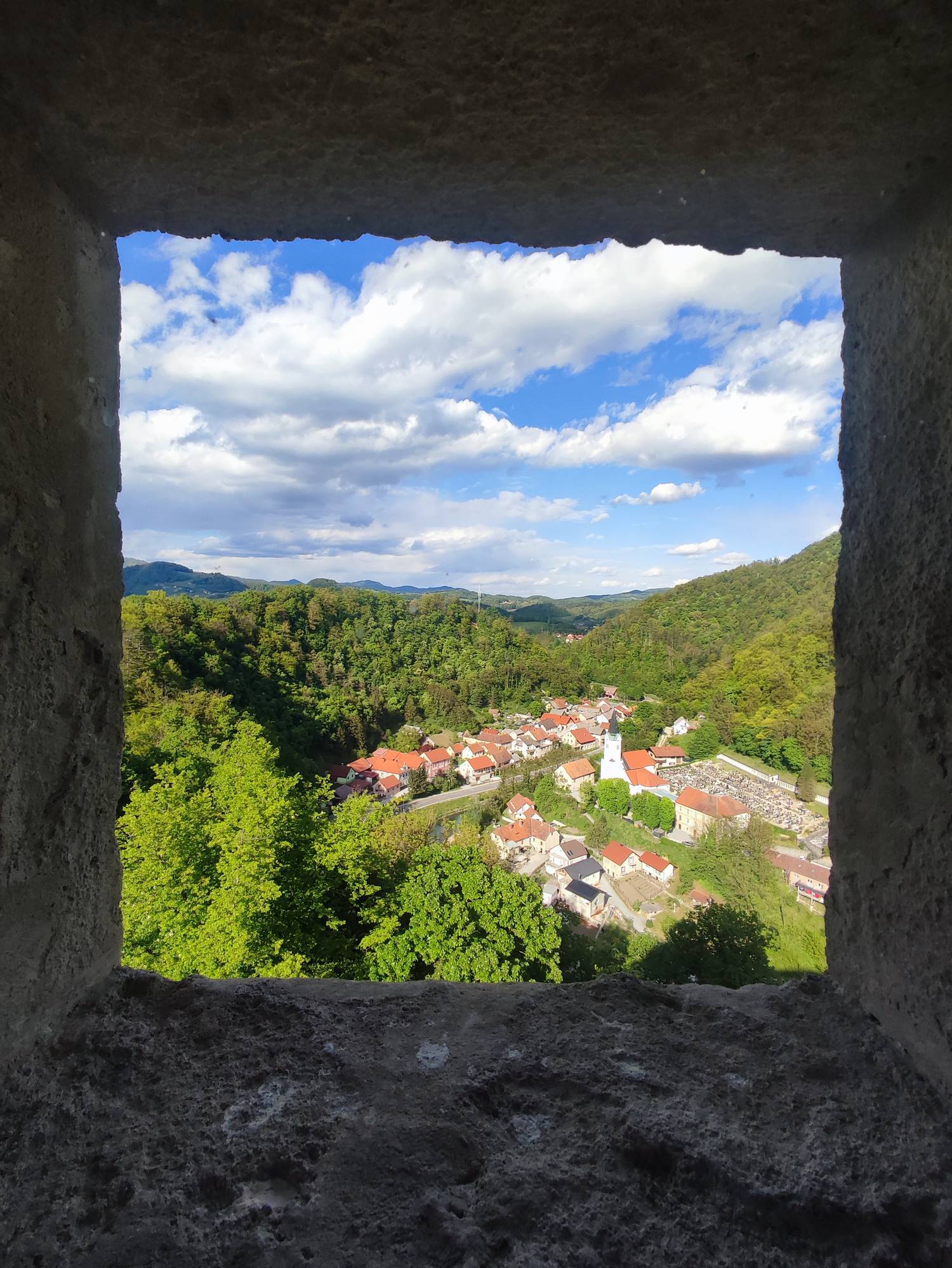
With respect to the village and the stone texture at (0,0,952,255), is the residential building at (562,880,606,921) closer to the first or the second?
the village

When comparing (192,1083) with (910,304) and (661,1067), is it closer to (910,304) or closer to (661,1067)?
(661,1067)

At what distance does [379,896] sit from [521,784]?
2502cm

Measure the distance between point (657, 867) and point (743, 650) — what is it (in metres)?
9.87

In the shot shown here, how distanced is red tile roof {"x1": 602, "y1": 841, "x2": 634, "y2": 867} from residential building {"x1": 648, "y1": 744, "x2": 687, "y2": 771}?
865 cm

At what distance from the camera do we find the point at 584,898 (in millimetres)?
19281

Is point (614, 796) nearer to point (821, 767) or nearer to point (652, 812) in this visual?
point (652, 812)

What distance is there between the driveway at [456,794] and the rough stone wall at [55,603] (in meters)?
29.8

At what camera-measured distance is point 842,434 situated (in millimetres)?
1349

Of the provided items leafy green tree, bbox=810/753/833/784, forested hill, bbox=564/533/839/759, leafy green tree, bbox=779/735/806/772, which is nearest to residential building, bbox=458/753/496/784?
forested hill, bbox=564/533/839/759

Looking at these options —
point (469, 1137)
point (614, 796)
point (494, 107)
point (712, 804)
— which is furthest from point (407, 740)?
point (494, 107)

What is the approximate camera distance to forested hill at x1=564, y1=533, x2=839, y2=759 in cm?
1424

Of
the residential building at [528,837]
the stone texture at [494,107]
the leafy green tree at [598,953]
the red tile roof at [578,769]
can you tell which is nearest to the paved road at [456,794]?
the red tile roof at [578,769]

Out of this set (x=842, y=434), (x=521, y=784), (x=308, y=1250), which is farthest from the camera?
(x=521, y=784)

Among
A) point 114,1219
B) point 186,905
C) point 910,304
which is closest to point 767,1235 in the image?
point 114,1219
